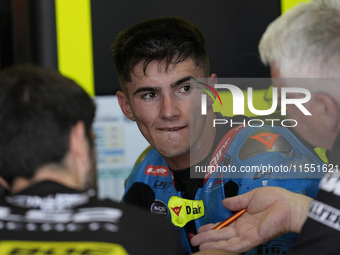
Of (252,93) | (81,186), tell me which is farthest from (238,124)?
(81,186)

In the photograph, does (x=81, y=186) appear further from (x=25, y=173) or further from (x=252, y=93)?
(x=252, y=93)

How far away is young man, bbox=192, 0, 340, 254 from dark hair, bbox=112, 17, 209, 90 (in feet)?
1.58

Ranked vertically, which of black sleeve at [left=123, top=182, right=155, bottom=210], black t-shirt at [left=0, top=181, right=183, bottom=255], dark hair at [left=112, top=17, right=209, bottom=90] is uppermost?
dark hair at [left=112, top=17, right=209, bottom=90]

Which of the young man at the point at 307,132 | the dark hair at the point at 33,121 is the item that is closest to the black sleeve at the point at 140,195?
the young man at the point at 307,132

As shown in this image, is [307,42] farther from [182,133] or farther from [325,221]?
[182,133]

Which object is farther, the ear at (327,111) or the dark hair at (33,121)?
the ear at (327,111)

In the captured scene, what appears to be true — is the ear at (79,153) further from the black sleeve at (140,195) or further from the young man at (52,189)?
the black sleeve at (140,195)

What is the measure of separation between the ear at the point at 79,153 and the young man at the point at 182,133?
0.63 metres

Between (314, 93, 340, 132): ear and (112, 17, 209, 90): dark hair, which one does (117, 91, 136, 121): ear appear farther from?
(314, 93, 340, 132): ear

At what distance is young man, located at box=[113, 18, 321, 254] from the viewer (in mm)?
1607

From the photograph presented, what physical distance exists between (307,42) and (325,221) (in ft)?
1.31

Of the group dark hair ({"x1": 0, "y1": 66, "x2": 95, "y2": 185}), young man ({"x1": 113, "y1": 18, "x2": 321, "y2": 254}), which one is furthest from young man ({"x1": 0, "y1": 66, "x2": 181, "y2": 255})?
young man ({"x1": 113, "y1": 18, "x2": 321, "y2": 254})

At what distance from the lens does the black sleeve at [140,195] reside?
1837 mm

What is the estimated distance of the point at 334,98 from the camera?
111 cm
